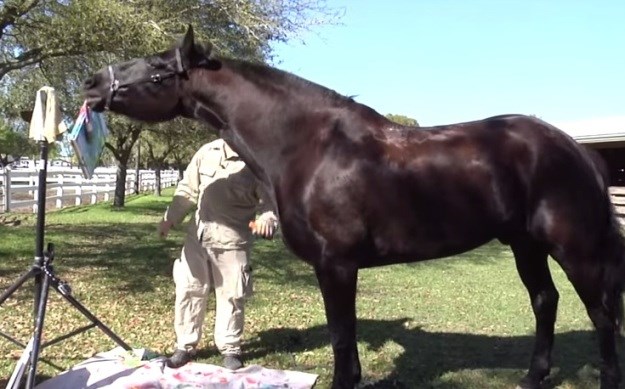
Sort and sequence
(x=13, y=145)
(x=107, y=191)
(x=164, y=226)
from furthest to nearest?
(x=13, y=145) < (x=107, y=191) < (x=164, y=226)

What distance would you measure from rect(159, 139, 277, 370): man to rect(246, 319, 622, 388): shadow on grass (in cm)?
61

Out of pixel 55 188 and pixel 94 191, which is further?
pixel 94 191

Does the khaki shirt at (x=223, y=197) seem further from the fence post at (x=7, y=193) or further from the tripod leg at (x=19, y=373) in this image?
the fence post at (x=7, y=193)

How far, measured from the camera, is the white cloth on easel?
12.5 ft

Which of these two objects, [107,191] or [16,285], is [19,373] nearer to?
[16,285]

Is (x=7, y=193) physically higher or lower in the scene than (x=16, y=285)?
lower

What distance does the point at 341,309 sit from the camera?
12.3 ft

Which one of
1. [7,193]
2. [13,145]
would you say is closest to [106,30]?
[7,193]

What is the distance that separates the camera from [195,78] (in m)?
3.87

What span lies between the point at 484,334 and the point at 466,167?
A: 8.97ft

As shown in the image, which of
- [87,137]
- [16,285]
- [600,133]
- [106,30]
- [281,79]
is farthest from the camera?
[600,133]

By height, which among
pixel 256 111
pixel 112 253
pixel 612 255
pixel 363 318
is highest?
pixel 256 111

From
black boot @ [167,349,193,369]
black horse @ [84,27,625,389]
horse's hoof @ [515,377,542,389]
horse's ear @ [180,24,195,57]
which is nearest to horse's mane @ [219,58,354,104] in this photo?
black horse @ [84,27,625,389]

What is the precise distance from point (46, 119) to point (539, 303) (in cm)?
343
